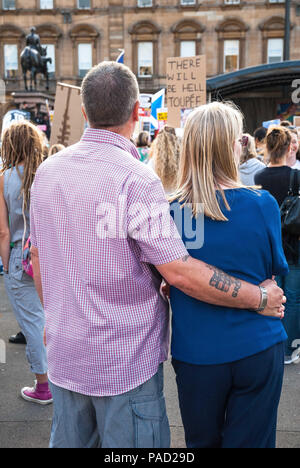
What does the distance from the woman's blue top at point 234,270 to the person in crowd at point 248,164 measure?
3.51 metres

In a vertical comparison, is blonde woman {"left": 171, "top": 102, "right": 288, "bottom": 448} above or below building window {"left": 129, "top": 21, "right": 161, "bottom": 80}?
below

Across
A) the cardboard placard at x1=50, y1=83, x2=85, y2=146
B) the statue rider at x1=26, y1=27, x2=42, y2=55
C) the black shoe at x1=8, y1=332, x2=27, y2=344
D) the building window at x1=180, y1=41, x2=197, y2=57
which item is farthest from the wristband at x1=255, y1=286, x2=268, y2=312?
the building window at x1=180, y1=41, x2=197, y2=57

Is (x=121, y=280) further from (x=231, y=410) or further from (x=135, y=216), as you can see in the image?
(x=231, y=410)

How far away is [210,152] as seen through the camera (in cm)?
182

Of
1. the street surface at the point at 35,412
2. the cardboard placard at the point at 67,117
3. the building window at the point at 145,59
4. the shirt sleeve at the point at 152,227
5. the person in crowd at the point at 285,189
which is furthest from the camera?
the building window at the point at 145,59

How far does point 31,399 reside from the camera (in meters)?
3.51

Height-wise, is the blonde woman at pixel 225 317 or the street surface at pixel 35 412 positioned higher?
the blonde woman at pixel 225 317

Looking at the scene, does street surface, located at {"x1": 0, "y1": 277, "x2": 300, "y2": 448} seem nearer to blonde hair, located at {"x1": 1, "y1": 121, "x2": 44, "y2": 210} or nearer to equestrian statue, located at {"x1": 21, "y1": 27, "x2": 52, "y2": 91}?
blonde hair, located at {"x1": 1, "y1": 121, "x2": 44, "y2": 210}

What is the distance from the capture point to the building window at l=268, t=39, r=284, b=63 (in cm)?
2766

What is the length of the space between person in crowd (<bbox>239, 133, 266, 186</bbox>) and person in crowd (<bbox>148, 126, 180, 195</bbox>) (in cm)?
92

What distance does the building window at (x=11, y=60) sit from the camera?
2922cm

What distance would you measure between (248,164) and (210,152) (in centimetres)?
359

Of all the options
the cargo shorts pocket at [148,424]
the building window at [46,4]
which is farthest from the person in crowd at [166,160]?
the building window at [46,4]

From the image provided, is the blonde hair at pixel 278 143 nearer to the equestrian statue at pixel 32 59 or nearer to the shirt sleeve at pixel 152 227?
the shirt sleeve at pixel 152 227
